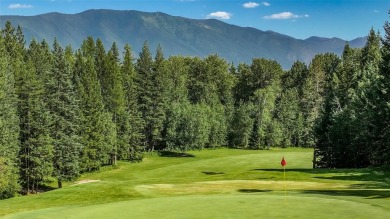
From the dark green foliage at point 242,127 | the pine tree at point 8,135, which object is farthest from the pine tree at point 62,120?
the dark green foliage at point 242,127

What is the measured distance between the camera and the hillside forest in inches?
1987

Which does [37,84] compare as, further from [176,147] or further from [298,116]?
[298,116]

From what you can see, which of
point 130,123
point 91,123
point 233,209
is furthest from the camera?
point 130,123

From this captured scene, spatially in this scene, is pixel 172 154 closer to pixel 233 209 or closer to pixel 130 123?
pixel 130 123

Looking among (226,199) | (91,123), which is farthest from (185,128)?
(226,199)

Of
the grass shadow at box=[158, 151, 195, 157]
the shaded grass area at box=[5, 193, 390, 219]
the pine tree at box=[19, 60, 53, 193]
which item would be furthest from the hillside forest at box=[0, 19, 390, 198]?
the shaded grass area at box=[5, 193, 390, 219]

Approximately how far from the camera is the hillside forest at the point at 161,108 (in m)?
50.5

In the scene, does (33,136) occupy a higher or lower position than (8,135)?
lower

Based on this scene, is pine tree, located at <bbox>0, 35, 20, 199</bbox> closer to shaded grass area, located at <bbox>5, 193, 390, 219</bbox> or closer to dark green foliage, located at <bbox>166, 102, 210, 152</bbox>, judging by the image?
shaded grass area, located at <bbox>5, 193, 390, 219</bbox>

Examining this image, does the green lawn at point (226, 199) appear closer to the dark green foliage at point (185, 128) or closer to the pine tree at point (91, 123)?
the pine tree at point (91, 123)

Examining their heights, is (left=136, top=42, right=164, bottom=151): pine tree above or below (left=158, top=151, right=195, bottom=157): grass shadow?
above

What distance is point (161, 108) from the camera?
94.8 m

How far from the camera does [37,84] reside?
5234 cm

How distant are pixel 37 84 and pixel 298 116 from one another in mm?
79955
